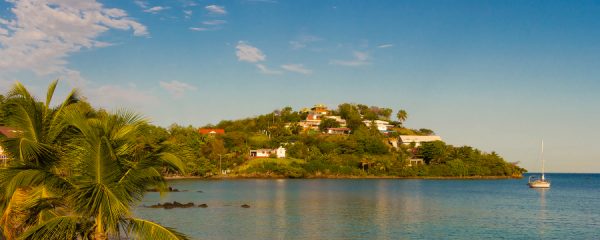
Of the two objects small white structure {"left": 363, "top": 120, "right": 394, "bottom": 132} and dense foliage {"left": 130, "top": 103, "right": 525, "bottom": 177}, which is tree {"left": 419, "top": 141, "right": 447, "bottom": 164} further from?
small white structure {"left": 363, "top": 120, "right": 394, "bottom": 132}

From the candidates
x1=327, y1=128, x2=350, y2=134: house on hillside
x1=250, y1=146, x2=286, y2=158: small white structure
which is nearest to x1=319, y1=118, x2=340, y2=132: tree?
x1=327, y1=128, x2=350, y2=134: house on hillside

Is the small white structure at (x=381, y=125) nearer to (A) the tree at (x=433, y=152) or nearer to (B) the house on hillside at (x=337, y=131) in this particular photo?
(B) the house on hillside at (x=337, y=131)

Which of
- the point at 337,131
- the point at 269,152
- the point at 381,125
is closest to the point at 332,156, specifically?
the point at 269,152

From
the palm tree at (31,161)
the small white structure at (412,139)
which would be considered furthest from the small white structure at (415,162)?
the palm tree at (31,161)

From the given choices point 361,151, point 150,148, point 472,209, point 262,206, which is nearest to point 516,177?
point 361,151

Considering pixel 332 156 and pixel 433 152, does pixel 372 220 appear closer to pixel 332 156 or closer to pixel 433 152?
pixel 332 156

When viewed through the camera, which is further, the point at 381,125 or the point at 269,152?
the point at 381,125

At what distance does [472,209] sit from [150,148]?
4918 centimetres

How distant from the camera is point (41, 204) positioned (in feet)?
34.7

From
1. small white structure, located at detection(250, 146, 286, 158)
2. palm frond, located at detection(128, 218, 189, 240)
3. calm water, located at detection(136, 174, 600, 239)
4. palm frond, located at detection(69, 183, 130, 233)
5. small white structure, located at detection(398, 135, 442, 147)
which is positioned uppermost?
small white structure, located at detection(398, 135, 442, 147)

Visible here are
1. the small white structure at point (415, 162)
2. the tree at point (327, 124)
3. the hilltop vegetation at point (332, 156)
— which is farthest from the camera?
the tree at point (327, 124)

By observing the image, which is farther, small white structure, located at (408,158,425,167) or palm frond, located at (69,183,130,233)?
small white structure, located at (408,158,425,167)

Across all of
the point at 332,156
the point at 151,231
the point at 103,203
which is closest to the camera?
the point at 103,203

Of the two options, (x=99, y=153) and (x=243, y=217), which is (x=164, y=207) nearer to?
(x=243, y=217)
